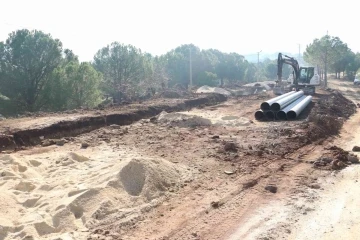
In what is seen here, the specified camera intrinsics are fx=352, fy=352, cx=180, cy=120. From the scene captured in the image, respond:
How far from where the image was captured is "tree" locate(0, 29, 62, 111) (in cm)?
2508

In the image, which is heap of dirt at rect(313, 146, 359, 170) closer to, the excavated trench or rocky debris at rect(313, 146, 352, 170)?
rocky debris at rect(313, 146, 352, 170)

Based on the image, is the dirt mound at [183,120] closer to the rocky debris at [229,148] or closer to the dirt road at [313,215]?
the rocky debris at [229,148]


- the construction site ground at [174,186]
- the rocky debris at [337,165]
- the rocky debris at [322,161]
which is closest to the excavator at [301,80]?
the construction site ground at [174,186]

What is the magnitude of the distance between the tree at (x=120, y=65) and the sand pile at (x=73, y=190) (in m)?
27.0

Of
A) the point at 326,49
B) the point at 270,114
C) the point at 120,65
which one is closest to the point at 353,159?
the point at 270,114

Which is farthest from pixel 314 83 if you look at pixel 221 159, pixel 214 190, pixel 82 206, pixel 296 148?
pixel 82 206

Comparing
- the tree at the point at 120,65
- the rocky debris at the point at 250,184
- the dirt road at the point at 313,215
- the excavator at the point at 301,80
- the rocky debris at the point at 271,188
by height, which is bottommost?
the dirt road at the point at 313,215

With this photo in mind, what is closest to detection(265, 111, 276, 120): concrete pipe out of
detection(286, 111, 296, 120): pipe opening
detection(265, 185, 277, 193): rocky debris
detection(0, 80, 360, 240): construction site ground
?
detection(286, 111, 296, 120): pipe opening

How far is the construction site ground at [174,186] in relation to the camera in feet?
18.3

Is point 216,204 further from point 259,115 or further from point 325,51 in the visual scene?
point 325,51

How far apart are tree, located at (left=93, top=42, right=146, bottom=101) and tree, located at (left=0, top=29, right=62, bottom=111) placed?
9212 mm

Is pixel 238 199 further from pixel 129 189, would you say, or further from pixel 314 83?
pixel 314 83

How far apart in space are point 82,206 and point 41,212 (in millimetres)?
656

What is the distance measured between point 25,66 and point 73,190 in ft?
71.6
